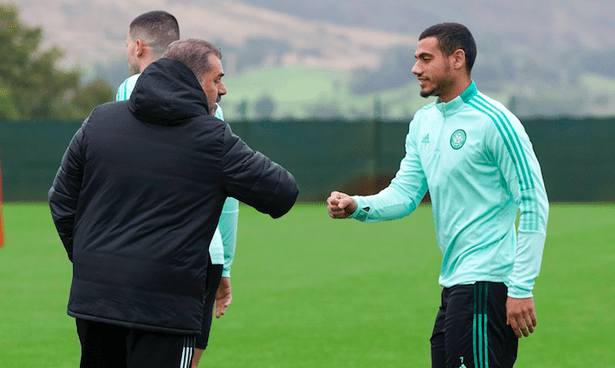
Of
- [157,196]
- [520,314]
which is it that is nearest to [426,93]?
[520,314]

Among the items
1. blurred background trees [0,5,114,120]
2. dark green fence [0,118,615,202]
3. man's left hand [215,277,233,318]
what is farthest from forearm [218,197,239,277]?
blurred background trees [0,5,114,120]

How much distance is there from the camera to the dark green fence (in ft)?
69.7

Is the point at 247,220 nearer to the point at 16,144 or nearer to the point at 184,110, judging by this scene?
the point at 16,144

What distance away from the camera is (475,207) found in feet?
11.8

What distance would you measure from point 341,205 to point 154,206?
1217mm

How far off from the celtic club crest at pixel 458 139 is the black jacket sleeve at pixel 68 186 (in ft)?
5.49

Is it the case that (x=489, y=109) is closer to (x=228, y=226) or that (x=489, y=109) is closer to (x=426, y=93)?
(x=426, y=93)

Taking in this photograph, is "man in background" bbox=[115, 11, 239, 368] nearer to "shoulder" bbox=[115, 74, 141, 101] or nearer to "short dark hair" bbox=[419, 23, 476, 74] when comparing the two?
"shoulder" bbox=[115, 74, 141, 101]

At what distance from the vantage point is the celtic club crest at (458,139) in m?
3.63

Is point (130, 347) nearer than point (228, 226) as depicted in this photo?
Yes

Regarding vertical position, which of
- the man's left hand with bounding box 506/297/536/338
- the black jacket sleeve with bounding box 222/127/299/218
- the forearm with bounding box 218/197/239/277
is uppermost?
the black jacket sleeve with bounding box 222/127/299/218

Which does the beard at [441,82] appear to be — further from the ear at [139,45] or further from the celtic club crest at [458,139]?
the ear at [139,45]

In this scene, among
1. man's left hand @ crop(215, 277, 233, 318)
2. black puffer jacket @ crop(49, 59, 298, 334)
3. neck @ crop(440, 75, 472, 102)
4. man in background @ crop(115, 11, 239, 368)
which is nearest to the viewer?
black puffer jacket @ crop(49, 59, 298, 334)

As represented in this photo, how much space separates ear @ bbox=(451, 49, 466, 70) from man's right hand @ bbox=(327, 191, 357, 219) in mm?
820
